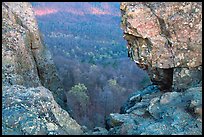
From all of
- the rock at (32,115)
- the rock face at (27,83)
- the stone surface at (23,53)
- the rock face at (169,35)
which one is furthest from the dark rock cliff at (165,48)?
the stone surface at (23,53)

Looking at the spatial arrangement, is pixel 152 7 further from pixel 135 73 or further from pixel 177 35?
pixel 135 73

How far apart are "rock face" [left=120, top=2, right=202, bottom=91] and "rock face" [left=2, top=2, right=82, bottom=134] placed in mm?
5470

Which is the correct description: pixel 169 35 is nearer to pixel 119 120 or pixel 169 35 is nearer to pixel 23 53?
pixel 119 120

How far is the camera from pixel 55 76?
→ 25109 millimetres

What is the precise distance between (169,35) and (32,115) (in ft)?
27.8

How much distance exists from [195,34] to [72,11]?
10898 cm

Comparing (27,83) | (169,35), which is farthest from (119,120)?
(27,83)

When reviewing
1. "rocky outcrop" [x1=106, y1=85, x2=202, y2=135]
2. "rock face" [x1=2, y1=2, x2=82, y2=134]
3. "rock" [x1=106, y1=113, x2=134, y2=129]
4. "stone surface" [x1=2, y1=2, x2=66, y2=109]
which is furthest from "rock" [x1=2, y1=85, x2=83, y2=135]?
"stone surface" [x1=2, y1=2, x2=66, y2=109]

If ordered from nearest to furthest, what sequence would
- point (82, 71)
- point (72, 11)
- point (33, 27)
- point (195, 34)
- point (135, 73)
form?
point (195, 34), point (33, 27), point (82, 71), point (135, 73), point (72, 11)

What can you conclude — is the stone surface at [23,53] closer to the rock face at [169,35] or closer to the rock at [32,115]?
the rock at [32,115]

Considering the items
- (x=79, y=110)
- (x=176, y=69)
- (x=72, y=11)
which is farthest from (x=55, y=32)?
(x=176, y=69)

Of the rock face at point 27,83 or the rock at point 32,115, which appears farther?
the rock face at point 27,83

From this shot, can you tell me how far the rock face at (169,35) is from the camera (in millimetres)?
16438

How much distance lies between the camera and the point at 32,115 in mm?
11812
